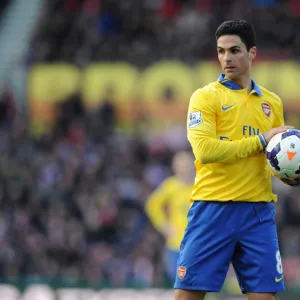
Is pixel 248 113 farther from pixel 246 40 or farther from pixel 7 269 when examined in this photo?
pixel 7 269

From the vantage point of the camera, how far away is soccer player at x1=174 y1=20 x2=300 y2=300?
5.72m

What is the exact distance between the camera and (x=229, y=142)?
18.5ft

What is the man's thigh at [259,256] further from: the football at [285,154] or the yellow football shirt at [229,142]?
the football at [285,154]

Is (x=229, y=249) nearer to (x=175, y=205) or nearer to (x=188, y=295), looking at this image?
(x=188, y=295)

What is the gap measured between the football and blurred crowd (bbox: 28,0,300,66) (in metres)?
9.47

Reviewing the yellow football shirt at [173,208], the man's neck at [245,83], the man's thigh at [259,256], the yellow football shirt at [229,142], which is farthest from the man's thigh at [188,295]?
the yellow football shirt at [173,208]

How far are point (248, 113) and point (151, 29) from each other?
1075 centimetres

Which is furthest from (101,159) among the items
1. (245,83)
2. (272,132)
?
(272,132)

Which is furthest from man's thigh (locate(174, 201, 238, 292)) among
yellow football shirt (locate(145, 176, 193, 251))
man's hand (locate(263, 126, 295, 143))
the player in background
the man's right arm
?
yellow football shirt (locate(145, 176, 193, 251))

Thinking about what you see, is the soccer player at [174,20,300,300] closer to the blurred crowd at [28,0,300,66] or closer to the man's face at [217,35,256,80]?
the man's face at [217,35,256,80]

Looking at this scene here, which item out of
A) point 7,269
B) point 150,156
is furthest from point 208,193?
point 150,156

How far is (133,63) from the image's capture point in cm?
1569

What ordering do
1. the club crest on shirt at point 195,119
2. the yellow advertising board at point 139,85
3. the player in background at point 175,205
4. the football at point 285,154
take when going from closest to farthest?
the football at point 285,154
the club crest on shirt at point 195,119
the player in background at point 175,205
the yellow advertising board at point 139,85

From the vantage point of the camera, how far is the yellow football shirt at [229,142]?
18.5 ft
